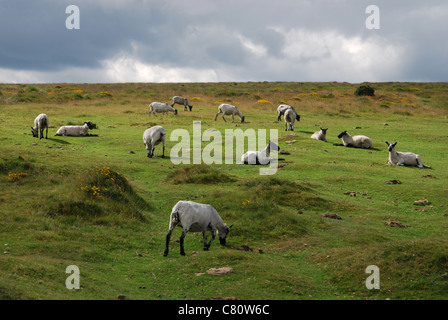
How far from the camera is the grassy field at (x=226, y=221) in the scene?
10.8 metres

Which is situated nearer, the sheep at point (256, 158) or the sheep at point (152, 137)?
the sheep at point (256, 158)

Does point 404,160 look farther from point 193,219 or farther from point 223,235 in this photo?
point 193,219

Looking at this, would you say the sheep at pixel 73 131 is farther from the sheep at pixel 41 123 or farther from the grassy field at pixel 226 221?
the sheep at pixel 41 123

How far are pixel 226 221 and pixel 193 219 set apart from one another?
3.36m

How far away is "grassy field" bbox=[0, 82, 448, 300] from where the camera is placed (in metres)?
10.8

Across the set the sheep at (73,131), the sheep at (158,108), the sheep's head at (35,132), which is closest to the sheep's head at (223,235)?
the sheep's head at (35,132)

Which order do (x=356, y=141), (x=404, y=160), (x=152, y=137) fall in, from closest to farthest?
(x=152, y=137) < (x=404, y=160) < (x=356, y=141)

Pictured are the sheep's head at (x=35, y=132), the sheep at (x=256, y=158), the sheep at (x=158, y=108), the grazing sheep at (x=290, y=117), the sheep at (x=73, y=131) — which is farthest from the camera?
the sheep at (x=158, y=108)

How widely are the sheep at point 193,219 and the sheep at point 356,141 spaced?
69.6ft

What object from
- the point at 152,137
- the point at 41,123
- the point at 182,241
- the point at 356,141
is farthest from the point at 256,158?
the point at 41,123

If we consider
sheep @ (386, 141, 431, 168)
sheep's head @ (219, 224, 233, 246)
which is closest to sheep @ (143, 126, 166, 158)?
sheep @ (386, 141, 431, 168)

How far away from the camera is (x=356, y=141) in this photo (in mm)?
32875

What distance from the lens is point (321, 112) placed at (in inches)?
2000

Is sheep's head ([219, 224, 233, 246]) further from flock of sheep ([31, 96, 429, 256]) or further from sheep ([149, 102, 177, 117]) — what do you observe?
sheep ([149, 102, 177, 117])
